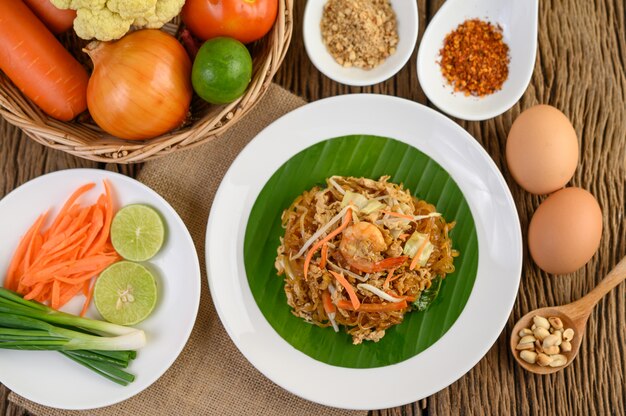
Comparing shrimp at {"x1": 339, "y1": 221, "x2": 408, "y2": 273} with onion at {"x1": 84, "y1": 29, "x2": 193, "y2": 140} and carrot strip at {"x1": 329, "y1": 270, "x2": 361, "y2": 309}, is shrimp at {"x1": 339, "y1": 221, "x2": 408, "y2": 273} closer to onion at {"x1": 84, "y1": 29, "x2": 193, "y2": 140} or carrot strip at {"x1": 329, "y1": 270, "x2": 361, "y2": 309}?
carrot strip at {"x1": 329, "y1": 270, "x2": 361, "y2": 309}

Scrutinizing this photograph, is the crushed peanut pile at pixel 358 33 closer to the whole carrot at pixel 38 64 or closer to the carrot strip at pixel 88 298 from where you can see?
the whole carrot at pixel 38 64

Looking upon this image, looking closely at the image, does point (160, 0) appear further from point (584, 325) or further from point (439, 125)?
point (584, 325)

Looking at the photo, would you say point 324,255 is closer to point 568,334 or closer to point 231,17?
point 231,17

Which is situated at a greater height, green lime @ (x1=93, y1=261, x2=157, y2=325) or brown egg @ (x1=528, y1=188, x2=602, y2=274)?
brown egg @ (x1=528, y1=188, x2=602, y2=274)

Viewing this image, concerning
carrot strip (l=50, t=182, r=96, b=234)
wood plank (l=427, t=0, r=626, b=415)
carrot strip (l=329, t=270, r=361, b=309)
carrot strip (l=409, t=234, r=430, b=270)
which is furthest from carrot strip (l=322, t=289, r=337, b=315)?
carrot strip (l=50, t=182, r=96, b=234)

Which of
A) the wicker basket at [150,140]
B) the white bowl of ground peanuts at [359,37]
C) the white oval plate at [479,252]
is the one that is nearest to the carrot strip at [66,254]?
the wicker basket at [150,140]
